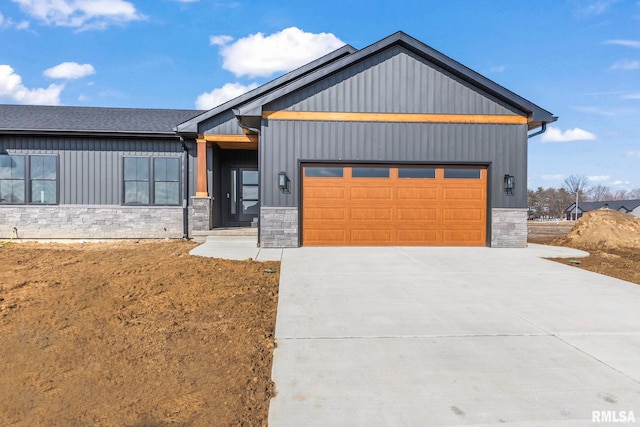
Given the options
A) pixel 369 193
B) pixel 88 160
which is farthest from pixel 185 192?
pixel 369 193

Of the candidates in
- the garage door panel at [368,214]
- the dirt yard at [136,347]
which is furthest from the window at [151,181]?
the garage door panel at [368,214]

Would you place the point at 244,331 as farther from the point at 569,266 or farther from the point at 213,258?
the point at 569,266

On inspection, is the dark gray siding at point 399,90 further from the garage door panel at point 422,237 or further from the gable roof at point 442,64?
the garage door panel at point 422,237

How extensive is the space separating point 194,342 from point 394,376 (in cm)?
195

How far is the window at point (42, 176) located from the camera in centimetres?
1210

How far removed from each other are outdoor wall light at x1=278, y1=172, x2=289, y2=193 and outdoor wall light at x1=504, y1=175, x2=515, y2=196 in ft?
20.4

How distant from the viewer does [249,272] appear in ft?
22.2

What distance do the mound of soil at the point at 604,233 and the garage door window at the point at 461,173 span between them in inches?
172

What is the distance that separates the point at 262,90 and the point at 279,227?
500cm

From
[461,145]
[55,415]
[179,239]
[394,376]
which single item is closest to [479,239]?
[461,145]

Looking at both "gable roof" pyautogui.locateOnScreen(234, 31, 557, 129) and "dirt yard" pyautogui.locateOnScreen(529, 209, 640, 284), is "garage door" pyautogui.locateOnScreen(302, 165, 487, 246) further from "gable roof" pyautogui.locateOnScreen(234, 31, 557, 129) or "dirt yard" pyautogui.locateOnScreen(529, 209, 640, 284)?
"dirt yard" pyautogui.locateOnScreen(529, 209, 640, 284)

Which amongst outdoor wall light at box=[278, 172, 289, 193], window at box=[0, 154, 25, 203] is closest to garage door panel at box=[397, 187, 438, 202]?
outdoor wall light at box=[278, 172, 289, 193]

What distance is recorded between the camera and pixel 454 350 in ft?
11.7

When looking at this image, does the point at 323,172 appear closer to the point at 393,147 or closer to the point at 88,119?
the point at 393,147
